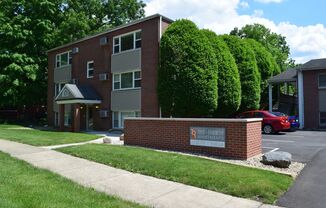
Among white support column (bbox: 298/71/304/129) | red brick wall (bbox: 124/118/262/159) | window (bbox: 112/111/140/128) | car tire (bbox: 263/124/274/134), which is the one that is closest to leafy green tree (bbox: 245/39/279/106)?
white support column (bbox: 298/71/304/129)

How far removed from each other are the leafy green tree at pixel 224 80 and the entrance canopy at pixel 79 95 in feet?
31.5

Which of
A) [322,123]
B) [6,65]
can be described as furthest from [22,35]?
[322,123]

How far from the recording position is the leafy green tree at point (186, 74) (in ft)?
65.3

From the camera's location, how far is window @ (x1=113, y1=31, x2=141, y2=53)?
23.5 metres

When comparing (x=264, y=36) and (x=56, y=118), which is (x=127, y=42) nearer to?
(x=56, y=118)

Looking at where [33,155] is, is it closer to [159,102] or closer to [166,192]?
[166,192]

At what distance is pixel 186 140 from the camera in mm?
12555

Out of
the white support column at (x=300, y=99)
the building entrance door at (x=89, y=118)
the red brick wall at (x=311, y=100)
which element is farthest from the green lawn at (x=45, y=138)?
the red brick wall at (x=311, y=100)

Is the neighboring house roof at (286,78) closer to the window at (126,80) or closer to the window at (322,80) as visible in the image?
the window at (322,80)

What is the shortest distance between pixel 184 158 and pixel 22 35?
30.0m

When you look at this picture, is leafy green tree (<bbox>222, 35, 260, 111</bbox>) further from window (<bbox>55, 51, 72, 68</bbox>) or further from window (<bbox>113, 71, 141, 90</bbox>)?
window (<bbox>55, 51, 72, 68</bbox>)

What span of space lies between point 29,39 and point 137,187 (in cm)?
3237

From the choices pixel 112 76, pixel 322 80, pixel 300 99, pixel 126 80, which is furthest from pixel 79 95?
pixel 322 80

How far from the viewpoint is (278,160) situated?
10.0 meters
